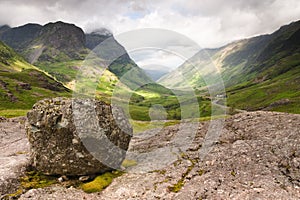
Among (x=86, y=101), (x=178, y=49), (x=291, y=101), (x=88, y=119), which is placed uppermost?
(x=178, y=49)

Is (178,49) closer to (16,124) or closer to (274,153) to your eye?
(274,153)

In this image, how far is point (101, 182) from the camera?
27.8m

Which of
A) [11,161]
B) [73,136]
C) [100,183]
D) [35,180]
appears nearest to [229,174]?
[100,183]

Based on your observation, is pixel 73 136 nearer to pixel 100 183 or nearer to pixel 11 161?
pixel 100 183

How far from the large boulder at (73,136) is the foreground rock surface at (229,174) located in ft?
9.49

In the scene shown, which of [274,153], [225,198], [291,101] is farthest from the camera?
[291,101]

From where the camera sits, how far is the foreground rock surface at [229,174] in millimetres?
22594

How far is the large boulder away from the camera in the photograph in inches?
1128

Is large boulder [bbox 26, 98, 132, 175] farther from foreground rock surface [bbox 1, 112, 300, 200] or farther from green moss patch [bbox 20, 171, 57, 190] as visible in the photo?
foreground rock surface [bbox 1, 112, 300, 200]

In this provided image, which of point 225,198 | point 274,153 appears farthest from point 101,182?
point 274,153

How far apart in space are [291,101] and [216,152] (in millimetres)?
165459

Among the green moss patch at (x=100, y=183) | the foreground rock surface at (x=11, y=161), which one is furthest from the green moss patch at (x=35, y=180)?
the green moss patch at (x=100, y=183)

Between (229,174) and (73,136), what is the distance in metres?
16.5

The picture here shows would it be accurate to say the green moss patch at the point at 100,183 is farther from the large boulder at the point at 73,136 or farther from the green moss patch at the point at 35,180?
the green moss patch at the point at 35,180
